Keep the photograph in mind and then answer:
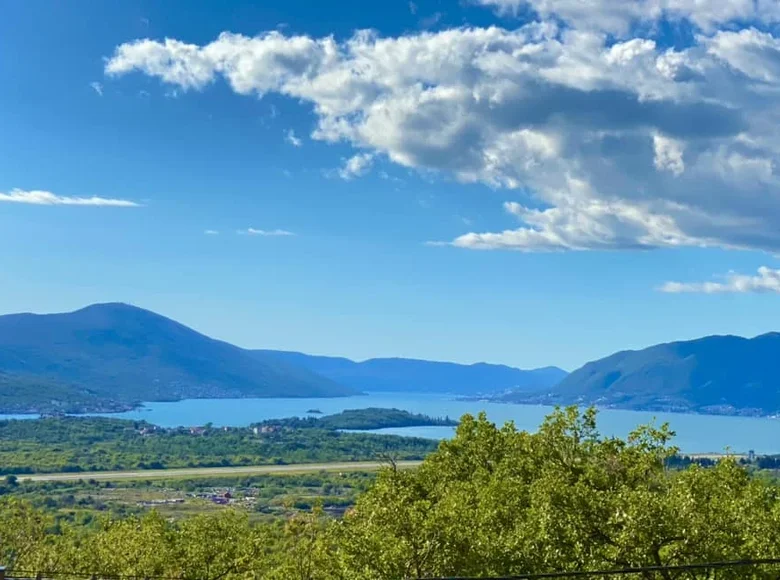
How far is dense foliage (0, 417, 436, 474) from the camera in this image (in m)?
132

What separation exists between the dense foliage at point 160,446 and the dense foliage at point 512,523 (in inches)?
3671

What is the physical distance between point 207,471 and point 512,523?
386 ft

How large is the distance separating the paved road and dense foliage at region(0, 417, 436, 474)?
12.0ft

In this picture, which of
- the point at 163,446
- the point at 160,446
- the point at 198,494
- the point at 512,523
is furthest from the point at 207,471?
the point at 512,523

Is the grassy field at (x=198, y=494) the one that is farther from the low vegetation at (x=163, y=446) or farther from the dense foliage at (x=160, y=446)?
the dense foliage at (x=160, y=446)

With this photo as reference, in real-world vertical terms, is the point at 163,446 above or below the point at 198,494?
above

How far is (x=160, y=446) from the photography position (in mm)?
156250

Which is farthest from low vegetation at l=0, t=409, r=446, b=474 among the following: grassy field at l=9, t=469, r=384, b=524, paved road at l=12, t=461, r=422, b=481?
grassy field at l=9, t=469, r=384, b=524

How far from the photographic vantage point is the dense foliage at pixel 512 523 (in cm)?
1541

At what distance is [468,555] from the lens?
1744 centimetres

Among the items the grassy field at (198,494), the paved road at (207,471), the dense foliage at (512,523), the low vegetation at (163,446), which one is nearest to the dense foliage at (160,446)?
the low vegetation at (163,446)

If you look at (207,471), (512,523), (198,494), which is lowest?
(207,471)

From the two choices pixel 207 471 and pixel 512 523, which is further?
pixel 207 471

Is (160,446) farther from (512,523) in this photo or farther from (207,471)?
(512,523)
